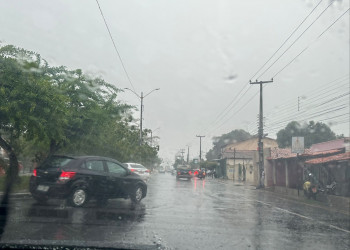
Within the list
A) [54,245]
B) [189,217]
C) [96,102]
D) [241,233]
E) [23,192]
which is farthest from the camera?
[96,102]

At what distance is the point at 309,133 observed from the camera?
219 feet

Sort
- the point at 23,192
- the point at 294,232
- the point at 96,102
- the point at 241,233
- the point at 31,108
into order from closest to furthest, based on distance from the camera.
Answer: the point at 241,233 < the point at 294,232 < the point at 31,108 < the point at 23,192 < the point at 96,102

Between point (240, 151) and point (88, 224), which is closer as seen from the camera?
point (88, 224)

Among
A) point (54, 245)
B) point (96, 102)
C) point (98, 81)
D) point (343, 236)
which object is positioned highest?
point (98, 81)

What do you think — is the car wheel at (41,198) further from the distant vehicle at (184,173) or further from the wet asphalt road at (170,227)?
the distant vehicle at (184,173)

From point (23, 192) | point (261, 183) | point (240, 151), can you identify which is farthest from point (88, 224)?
point (240, 151)

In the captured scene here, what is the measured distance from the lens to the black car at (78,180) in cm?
1031

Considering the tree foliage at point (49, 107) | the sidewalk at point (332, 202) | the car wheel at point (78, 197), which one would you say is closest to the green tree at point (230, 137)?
the sidewalk at point (332, 202)

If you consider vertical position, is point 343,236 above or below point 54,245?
below

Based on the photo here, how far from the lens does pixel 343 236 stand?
8.81m

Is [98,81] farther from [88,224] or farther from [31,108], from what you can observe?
[88,224]

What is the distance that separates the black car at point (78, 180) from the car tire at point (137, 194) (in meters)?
0.32

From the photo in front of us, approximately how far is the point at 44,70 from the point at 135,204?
718cm

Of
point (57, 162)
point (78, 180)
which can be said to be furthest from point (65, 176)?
point (57, 162)
